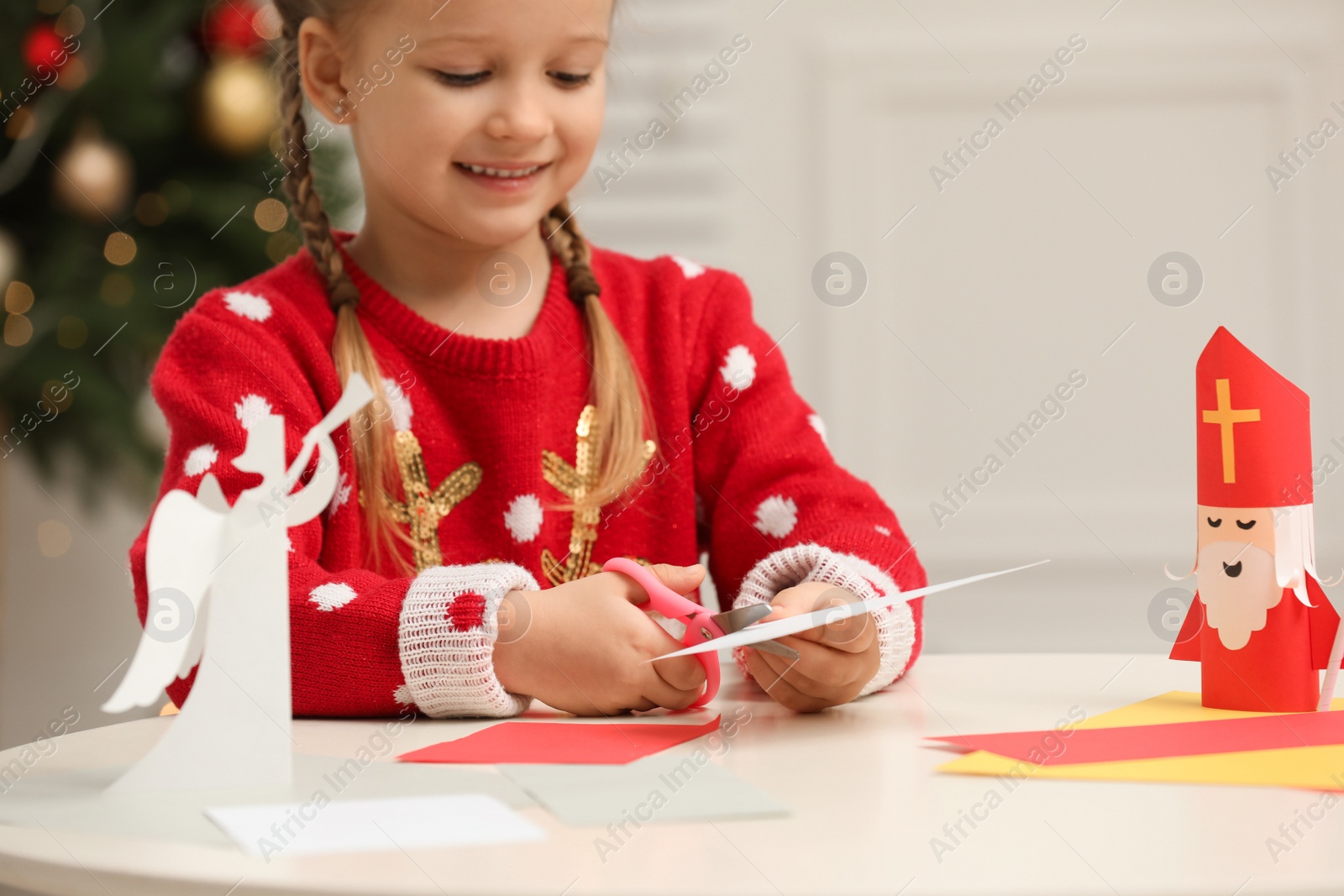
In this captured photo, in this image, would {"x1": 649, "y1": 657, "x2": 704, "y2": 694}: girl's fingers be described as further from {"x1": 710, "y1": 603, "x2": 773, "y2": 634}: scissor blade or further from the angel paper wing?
the angel paper wing

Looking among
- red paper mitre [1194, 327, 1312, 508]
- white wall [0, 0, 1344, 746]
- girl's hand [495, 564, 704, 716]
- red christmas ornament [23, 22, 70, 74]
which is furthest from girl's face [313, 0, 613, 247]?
white wall [0, 0, 1344, 746]

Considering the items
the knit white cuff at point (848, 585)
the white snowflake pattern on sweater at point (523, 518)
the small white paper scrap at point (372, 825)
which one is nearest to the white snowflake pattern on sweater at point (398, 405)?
the white snowflake pattern on sweater at point (523, 518)

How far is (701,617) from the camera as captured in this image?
0.75 metres

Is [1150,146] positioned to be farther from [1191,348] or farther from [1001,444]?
[1001,444]

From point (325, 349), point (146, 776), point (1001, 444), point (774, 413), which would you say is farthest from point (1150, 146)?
point (146, 776)

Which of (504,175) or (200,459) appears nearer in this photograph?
(200,459)

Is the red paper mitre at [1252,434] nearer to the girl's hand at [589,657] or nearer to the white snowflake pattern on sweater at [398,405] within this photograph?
the girl's hand at [589,657]

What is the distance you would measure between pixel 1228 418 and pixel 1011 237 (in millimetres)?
1650

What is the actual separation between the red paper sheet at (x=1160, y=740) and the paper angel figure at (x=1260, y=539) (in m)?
0.03

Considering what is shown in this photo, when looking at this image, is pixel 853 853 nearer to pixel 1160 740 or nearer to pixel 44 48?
pixel 1160 740

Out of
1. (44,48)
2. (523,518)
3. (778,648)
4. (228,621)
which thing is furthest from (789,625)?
(44,48)

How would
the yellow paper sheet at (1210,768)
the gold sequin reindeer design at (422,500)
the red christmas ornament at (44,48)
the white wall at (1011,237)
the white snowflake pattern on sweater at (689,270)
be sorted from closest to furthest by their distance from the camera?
the yellow paper sheet at (1210,768) < the gold sequin reindeer design at (422,500) < the white snowflake pattern on sweater at (689,270) < the red christmas ornament at (44,48) < the white wall at (1011,237)

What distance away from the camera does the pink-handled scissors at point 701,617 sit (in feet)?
2.37

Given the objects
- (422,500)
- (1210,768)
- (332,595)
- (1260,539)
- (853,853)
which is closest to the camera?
(853,853)
